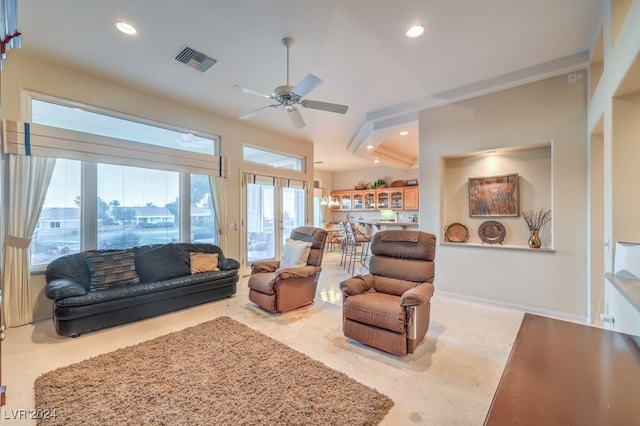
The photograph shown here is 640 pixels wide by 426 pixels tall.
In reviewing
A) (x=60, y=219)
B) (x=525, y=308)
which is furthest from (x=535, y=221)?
(x=60, y=219)

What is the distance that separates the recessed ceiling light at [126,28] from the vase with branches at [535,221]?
17.1 feet

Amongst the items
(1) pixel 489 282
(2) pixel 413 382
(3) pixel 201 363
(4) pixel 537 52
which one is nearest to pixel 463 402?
(2) pixel 413 382

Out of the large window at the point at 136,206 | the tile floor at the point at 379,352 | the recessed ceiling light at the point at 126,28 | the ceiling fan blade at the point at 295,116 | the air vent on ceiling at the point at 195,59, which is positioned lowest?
the tile floor at the point at 379,352

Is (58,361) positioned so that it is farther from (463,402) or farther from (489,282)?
(489,282)

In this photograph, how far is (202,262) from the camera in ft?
13.5

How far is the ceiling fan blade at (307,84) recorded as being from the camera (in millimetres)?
2512

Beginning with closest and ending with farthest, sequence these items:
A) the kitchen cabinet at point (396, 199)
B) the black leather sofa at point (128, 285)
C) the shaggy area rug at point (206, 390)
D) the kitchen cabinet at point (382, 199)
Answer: the shaggy area rug at point (206, 390), the black leather sofa at point (128, 285), the kitchen cabinet at point (396, 199), the kitchen cabinet at point (382, 199)

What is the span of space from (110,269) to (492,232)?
206 inches

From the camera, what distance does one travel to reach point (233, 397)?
195 centimetres

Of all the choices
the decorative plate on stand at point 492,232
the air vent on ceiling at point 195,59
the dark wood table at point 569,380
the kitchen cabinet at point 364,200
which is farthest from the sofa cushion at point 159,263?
the kitchen cabinet at point 364,200

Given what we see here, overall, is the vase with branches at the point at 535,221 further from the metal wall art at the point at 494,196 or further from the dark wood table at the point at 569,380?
the dark wood table at the point at 569,380

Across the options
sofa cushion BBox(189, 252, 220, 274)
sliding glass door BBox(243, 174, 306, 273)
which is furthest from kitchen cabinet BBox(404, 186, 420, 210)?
sofa cushion BBox(189, 252, 220, 274)


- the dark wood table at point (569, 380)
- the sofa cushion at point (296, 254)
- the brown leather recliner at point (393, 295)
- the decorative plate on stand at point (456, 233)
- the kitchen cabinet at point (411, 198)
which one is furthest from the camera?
the kitchen cabinet at point (411, 198)

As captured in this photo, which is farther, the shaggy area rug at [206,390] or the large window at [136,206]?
the large window at [136,206]
